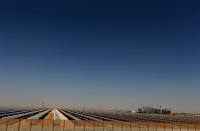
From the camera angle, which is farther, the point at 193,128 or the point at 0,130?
the point at 193,128

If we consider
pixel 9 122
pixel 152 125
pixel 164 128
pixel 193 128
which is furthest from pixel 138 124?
pixel 9 122

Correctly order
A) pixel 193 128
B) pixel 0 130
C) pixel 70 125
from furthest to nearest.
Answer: pixel 193 128 → pixel 70 125 → pixel 0 130

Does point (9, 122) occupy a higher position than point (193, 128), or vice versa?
point (9, 122)

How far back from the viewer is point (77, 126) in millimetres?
34938

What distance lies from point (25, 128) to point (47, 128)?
4.21m

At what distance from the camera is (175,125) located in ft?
128

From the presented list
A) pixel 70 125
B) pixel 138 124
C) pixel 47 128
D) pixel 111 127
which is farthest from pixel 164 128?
pixel 47 128

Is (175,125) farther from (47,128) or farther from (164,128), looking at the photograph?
(47,128)

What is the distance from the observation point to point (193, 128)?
39.9 meters

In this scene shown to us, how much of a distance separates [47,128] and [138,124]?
65.5ft

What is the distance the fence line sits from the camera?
106ft

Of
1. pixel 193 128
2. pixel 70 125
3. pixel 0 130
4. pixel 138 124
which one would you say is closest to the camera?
pixel 0 130

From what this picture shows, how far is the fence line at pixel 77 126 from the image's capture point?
3244 cm

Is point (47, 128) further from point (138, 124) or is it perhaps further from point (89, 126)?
point (138, 124)
